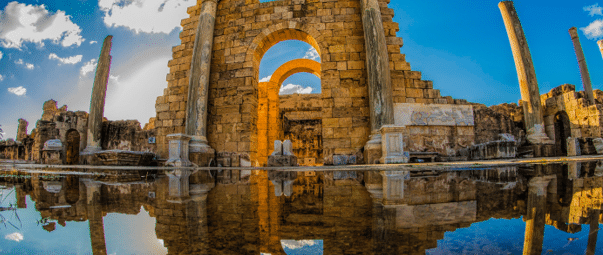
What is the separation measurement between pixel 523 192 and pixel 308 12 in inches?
321

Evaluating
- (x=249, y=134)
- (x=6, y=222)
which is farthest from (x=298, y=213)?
(x=249, y=134)

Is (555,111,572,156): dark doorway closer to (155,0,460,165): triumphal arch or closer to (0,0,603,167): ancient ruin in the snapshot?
(0,0,603,167): ancient ruin

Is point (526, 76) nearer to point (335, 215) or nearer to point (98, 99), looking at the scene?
point (335, 215)

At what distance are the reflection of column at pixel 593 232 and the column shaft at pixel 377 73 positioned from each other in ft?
19.5

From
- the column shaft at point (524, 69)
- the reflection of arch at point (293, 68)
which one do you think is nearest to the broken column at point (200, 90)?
the reflection of arch at point (293, 68)

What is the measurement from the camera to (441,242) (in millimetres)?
900

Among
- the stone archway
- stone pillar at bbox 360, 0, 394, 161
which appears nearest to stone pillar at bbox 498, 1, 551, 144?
stone pillar at bbox 360, 0, 394, 161

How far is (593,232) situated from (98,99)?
13.0 m

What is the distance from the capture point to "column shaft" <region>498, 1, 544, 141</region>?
877cm

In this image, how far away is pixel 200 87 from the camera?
814cm

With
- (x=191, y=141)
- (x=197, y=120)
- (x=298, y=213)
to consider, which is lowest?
(x=298, y=213)

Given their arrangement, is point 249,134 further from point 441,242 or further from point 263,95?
point 441,242

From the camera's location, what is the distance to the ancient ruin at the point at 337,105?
749 cm

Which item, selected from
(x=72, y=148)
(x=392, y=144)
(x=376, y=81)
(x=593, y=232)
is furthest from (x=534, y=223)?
(x=72, y=148)
